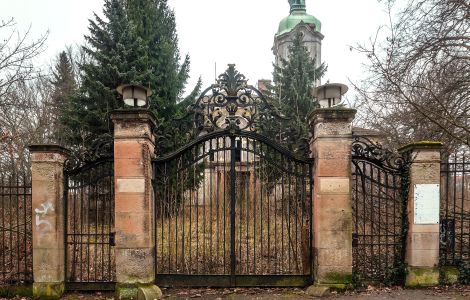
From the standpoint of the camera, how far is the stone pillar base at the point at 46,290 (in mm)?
7164

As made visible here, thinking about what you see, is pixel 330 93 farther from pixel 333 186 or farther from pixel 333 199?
pixel 333 199

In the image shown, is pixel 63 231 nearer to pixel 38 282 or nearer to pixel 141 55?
pixel 38 282

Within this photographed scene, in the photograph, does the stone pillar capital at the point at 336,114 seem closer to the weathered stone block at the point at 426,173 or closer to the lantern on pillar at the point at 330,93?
the lantern on pillar at the point at 330,93

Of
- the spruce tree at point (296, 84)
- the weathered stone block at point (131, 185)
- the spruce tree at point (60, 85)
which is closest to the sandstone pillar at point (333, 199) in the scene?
the weathered stone block at point (131, 185)

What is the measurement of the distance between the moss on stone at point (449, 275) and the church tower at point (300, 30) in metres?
31.0

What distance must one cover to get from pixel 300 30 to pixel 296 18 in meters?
5.04

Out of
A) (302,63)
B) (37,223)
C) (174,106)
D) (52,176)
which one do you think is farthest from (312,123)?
(302,63)

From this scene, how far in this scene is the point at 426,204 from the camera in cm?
748

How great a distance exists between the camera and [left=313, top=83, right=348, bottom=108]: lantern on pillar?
747 centimetres

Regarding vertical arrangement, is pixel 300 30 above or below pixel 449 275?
above

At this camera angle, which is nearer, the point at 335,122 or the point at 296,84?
the point at 335,122

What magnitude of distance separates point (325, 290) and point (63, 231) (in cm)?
498

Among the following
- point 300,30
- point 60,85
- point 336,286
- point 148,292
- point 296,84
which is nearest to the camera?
point 148,292

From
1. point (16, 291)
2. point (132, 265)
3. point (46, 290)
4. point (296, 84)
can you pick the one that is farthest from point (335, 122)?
point (296, 84)
